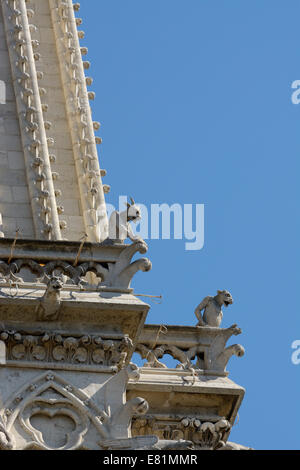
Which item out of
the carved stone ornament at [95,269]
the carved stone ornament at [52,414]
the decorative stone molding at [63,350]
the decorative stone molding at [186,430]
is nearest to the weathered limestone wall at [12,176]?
the carved stone ornament at [95,269]

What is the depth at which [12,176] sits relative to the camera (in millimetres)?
34719

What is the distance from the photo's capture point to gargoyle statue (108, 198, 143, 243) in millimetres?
32344

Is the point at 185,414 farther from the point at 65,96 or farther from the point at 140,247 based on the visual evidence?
the point at 65,96

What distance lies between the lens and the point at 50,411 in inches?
1216

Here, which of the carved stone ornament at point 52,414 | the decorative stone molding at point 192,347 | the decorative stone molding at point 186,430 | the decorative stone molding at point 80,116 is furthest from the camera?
the decorative stone molding at point 80,116

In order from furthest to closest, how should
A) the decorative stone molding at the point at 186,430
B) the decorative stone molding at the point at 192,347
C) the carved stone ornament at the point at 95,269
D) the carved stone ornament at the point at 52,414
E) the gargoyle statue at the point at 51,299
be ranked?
the decorative stone molding at the point at 192,347
the decorative stone molding at the point at 186,430
the carved stone ornament at the point at 95,269
the gargoyle statue at the point at 51,299
the carved stone ornament at the point at 52,414

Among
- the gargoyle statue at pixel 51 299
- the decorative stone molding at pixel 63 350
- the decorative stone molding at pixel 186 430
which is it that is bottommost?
the decorative stone molding at pixel 186 430

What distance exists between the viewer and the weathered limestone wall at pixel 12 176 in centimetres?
3412

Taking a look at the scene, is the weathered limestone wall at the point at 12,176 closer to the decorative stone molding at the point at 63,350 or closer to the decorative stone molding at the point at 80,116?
the decorative stone molding at the point at 80,116

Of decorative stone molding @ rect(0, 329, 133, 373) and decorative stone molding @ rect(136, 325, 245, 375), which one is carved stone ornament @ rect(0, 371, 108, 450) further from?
decorative stone molding @ rect(136, 325, 245, 375)

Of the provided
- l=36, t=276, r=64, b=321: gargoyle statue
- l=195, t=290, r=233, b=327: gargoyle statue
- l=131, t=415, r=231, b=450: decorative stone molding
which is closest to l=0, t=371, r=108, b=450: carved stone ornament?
l=36, t=276, r=64, b=321: gargoyle statue

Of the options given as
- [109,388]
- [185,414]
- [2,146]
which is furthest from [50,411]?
[2,146]

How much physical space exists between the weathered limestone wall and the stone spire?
14 millimetres

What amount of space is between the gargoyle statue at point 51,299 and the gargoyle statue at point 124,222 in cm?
140
